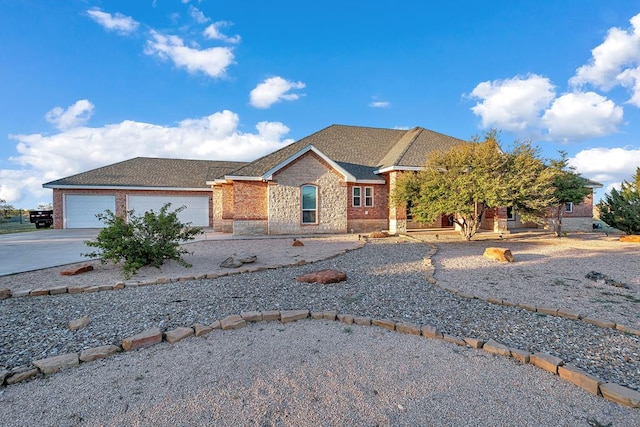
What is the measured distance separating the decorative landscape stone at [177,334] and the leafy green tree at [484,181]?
1068cm

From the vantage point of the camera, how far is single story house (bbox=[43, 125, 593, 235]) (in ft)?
55.4

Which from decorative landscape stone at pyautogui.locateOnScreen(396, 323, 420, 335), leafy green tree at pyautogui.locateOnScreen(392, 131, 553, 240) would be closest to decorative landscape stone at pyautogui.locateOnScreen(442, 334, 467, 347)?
decorative landscape stone at pyautogui.locateOnScreen(396, 323, 420, 335)

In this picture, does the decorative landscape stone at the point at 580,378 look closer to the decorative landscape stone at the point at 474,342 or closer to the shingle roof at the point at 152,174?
the decorative landscape stone at the point at 474,342

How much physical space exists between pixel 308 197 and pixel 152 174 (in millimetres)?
13539

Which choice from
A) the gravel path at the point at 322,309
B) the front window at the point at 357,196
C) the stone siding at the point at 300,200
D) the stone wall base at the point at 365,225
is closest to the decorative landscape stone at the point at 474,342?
the gravel path at the point at 322,309

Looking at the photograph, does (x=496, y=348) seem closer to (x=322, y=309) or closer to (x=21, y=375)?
(x=322, y=309)

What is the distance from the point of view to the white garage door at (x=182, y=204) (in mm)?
21891

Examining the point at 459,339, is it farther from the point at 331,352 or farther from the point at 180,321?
the point at 180,321

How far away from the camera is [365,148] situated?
2173 centimetres

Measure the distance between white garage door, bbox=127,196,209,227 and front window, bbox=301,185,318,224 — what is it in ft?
29.9

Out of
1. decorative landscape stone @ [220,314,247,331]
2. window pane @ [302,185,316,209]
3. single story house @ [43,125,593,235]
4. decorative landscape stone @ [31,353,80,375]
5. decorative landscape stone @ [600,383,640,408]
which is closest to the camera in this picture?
decorative landscape stone @ [600,383,640,408]

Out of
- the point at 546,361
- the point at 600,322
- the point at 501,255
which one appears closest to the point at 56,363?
the point at 546,361

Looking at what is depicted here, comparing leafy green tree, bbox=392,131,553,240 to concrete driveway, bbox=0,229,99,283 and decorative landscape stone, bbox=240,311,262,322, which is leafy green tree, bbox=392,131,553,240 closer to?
decorative landscape stone, bbox=240,311,262,322

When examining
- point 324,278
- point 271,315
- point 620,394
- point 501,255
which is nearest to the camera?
point 620,394
